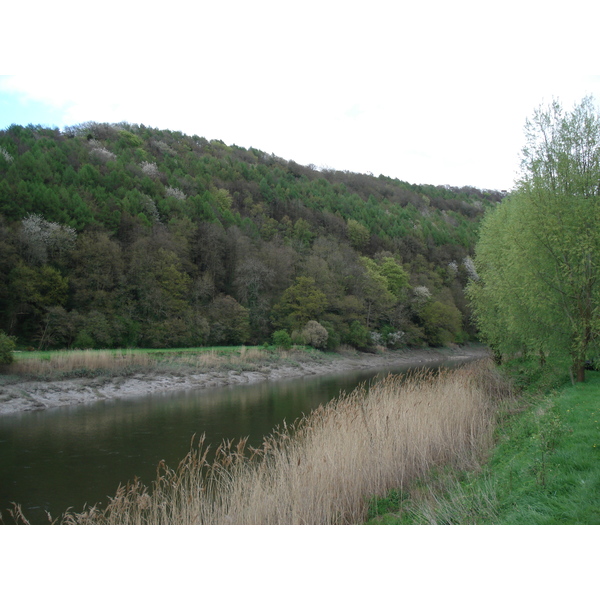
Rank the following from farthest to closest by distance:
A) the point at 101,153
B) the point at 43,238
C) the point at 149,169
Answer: the point at 149,169, the point at 101,153, the point at 43,238

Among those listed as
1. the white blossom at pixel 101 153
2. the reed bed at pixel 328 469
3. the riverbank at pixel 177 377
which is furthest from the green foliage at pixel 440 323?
the reed bed at pixel 328 469

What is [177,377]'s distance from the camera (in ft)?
83.7

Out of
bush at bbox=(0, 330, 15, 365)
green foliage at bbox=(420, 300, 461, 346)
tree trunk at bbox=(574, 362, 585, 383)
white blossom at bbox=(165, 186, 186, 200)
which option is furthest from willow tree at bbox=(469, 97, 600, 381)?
white blossom at bbox=(165, 186, 186, 200)

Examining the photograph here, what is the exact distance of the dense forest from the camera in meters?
33.6

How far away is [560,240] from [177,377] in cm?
2052

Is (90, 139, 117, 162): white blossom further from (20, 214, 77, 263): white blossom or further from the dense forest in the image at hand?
(20, 214, 77, 263): white blossom

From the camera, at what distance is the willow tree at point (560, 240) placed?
35.3 feet

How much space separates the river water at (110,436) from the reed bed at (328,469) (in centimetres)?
157

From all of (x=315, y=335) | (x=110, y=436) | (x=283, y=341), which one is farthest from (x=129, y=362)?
(x=315, y=335)

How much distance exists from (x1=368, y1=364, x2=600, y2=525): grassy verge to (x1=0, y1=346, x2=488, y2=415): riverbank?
16.5 meters

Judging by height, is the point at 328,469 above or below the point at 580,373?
below

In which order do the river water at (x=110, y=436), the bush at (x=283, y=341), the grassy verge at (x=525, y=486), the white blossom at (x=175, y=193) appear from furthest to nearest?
the white blossom at (x=175, y=193)
the bush at (x=283, y=341)
the river water at (x=110, y=436)
the grassy verge at (x=525, y=486)

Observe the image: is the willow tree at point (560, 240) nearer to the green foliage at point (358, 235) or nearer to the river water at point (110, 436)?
the river water at point (110, 436)

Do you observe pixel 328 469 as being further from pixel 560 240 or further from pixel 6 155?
pixel 6 155
